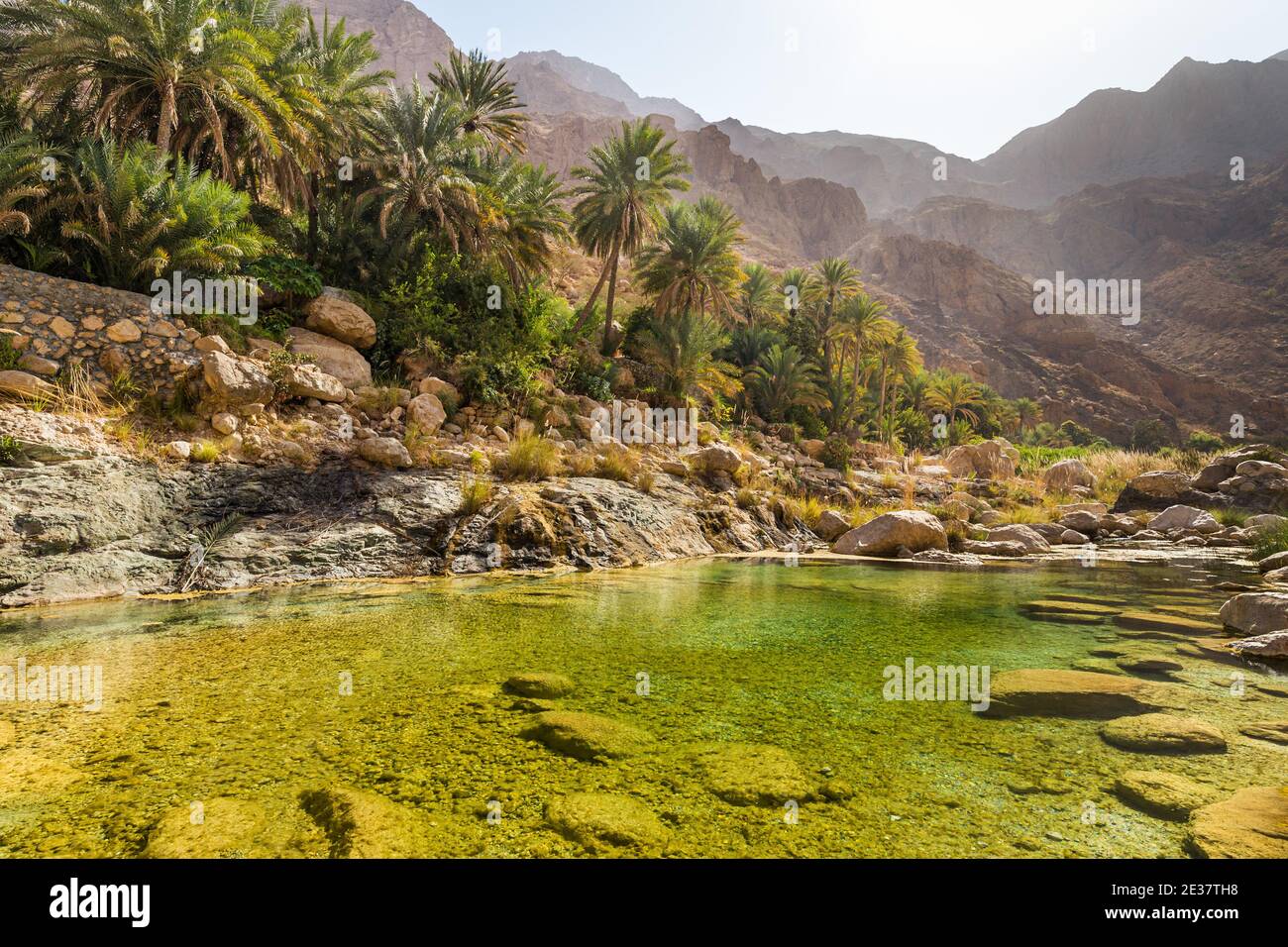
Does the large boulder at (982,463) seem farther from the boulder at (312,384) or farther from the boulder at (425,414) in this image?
the boulder at (312,384)

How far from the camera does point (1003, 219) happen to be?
109m

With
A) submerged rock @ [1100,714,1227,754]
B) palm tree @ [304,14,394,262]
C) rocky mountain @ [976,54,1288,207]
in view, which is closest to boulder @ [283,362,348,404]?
palm tree @ [304,14,394,262]

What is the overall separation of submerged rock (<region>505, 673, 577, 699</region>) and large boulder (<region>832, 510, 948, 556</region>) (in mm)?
9557

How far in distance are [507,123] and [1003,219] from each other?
116531 mm

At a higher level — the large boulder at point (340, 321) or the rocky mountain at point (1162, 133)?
the rocky mountain at point (1162, 133)

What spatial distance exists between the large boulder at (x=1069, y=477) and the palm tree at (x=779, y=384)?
9.87 metres

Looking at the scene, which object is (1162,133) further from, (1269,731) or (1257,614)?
(1269,731)

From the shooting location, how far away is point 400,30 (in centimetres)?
11112

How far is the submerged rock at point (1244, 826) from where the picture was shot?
173cm

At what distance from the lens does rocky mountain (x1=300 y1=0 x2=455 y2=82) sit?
4227 inches

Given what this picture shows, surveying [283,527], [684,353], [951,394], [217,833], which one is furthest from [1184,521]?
[951,394]

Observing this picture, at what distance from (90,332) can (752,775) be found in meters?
10.3

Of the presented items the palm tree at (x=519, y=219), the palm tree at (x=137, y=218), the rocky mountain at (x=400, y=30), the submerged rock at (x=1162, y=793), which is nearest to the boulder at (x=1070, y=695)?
the submerged rock at (x=1162, y=793)

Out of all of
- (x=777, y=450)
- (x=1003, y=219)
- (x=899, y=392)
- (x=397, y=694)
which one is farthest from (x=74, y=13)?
(x=1003, y=219)
